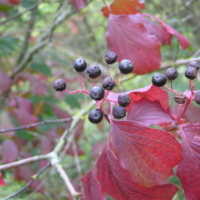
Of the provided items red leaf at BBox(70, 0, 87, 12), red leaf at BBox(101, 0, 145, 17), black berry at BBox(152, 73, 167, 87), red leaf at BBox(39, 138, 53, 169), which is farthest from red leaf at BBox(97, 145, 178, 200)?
red leaf at BBox(39, 138, 53, 169)

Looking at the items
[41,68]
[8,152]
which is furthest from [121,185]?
[41,68]

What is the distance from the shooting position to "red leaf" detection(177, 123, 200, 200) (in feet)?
1.80

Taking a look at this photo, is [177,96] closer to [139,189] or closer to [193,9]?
[139,189]

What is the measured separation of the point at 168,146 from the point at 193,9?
4010 millimetres

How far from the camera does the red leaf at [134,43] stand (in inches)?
33.7

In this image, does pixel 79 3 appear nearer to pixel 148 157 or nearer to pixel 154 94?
pixel 154 94

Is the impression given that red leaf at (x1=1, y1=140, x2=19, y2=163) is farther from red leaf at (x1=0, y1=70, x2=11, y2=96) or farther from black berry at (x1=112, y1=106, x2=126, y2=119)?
black berry at (x1=112, y1=106, x2=126, y2=119)

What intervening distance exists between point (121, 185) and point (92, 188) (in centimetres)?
Answer: 11

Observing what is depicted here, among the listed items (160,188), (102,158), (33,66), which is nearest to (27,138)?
(33,66)

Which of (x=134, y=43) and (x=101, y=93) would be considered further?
(x=134, y=43)

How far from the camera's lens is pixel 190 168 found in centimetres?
55

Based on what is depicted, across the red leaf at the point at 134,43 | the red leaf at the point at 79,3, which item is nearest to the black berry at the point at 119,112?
the red leaf at the point at 134,43

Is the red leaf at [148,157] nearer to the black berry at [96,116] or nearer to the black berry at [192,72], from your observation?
the black berry at [96,116]

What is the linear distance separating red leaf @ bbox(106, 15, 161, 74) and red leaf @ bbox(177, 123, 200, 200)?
1.31ft
